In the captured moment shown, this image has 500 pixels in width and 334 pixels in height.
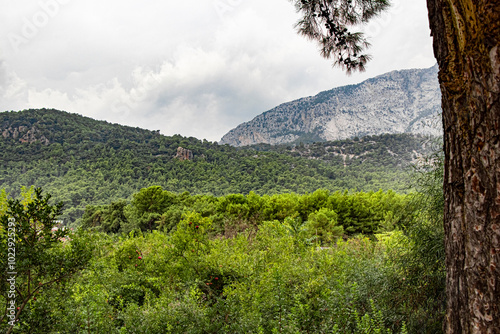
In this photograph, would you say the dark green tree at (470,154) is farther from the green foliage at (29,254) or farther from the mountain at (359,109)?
the mountain at (359,109)

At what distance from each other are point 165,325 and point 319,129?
580ft

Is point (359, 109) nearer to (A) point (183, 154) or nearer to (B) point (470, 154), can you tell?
(A) point (183, 154)

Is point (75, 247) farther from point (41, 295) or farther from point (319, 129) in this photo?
point (319, 129)

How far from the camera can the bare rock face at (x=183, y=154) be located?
6278 cm

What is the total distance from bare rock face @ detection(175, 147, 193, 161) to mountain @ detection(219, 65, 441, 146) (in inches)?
4408

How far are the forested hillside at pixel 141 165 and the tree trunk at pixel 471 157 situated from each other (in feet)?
145

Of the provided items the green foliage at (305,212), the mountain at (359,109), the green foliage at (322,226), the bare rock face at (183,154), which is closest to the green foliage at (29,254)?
the green foliage at (305,212)

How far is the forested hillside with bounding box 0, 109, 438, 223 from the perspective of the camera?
162ft

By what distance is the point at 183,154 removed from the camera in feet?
207

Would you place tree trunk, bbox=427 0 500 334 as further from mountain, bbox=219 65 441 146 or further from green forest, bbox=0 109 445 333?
mountain, bbox=219 65 441 146

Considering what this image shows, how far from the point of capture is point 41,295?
8.18 feet

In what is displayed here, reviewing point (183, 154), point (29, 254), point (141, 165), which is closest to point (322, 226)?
point (29, 254)

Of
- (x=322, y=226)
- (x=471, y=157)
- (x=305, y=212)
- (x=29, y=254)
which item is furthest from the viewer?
(x=305, y=212)

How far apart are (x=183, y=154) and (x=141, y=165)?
372 inches
